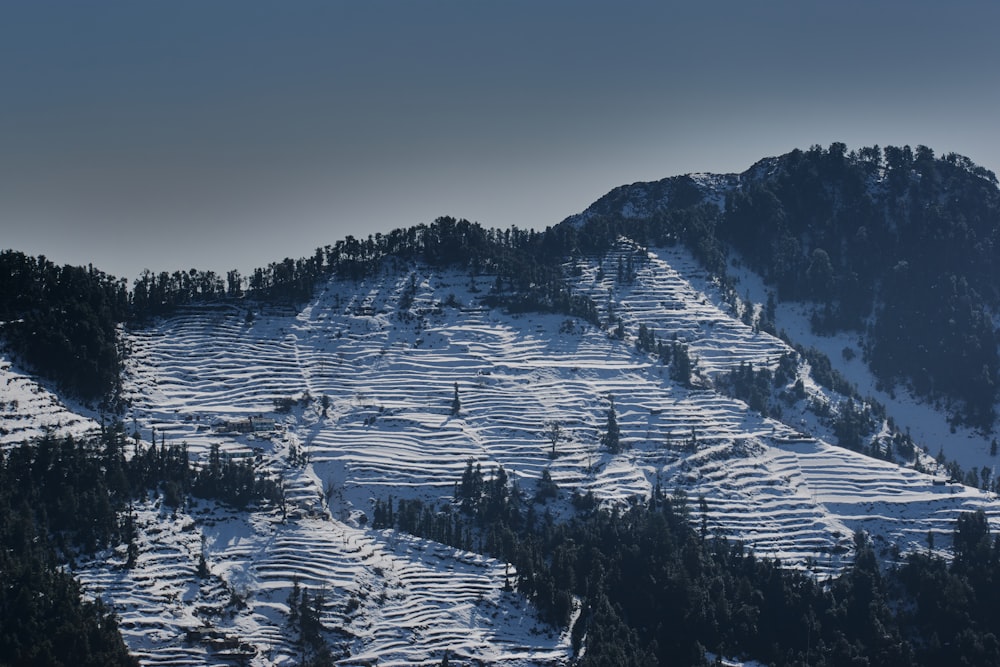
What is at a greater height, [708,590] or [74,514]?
[74,514]

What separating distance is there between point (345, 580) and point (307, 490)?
79.2 ft

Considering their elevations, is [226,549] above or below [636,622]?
above

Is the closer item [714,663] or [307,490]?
[714,663]

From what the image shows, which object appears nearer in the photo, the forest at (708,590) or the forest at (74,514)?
the forest at (74,514)

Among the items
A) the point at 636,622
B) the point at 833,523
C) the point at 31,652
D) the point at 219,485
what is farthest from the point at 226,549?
the point at 833,523

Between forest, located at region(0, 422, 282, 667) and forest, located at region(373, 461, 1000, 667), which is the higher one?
forest, located at region(0, 422, 282, 667)

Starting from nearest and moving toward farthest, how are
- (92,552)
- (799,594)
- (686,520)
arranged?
(92,552) < (799,594) < (686,520)

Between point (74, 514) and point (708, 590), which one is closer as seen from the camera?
point (74, 514)

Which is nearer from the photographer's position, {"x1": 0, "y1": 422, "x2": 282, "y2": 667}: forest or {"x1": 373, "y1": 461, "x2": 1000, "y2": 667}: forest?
{"x1": 0, "y1": 422, "x2": 282, "y2": 667}: forest

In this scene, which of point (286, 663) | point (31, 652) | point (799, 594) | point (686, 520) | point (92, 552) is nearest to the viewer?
point (31, 652)

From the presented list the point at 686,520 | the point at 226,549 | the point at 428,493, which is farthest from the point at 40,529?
the point at 686,520

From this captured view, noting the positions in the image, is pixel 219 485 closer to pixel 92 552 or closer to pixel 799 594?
pixel 92 552

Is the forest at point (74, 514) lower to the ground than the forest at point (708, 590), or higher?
higher

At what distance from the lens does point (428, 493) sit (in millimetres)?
191875
